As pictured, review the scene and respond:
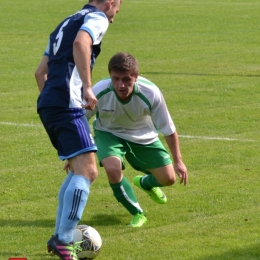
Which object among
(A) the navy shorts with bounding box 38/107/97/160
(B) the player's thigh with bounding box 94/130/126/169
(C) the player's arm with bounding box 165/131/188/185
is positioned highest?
(A) the navy shorts with bounding box 38/107/97/160

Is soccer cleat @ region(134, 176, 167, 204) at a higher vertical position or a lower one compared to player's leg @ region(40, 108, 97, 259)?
lower

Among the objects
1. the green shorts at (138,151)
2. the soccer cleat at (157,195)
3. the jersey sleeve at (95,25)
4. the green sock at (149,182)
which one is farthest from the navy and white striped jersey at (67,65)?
the soccer cleat at (157,195)

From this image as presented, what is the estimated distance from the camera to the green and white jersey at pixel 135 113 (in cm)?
661

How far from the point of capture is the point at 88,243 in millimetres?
5891

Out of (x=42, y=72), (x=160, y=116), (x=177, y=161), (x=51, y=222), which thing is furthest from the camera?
(x=51, y=222)

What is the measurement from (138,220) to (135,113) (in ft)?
2.97

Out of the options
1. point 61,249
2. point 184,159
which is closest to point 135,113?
point 61,249

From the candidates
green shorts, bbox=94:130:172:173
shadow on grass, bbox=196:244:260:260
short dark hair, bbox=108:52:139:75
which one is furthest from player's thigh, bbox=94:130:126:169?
shadow on grass, bbox=196:244:260:260

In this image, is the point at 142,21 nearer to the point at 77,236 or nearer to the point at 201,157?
the point at 201,157

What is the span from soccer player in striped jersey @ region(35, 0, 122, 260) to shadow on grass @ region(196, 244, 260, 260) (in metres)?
1.06

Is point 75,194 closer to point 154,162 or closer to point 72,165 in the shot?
point 72,165

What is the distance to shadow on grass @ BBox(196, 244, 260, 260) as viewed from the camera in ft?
19.3

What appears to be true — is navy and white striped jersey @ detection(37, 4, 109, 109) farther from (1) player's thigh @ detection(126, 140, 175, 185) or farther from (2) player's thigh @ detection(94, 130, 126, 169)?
(1) player's thigh @ detection(126, 140, 175, 185)

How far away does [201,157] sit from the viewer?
9.24 m
